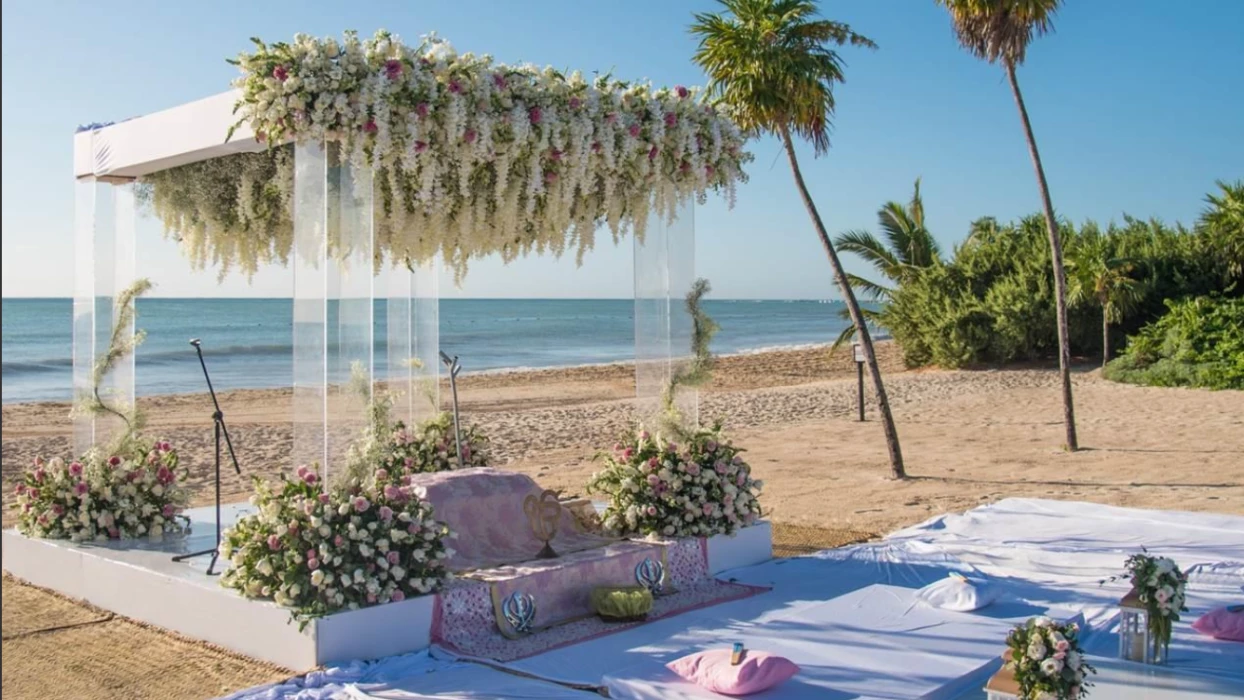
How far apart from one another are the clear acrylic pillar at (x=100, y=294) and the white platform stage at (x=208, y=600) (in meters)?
0.83

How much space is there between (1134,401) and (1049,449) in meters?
4.96

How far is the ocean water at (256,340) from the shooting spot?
32125 mm

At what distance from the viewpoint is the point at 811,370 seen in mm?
29828

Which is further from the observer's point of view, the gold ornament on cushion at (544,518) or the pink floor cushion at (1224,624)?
the gold ornament on cushion at (544,518)

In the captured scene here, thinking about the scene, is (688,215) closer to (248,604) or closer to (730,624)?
(730,624)

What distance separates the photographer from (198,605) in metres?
5.84

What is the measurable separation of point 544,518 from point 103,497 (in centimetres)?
292

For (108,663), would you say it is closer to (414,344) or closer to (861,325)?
(414,344)

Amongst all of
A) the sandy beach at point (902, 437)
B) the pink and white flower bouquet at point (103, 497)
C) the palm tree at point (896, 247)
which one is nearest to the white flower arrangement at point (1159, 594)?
the sandy beach at point (902, 437)

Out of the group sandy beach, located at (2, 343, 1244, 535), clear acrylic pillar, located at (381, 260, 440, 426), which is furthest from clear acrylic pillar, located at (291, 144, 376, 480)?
sandy beach, located at (2, 343, 1244, 535)

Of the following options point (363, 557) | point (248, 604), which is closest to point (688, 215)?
point (363, 557)

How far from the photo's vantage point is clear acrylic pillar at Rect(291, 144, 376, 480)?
18.0 feet

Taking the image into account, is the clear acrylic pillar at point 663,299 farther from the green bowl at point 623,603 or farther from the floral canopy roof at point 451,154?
the green bowl at point 623,603

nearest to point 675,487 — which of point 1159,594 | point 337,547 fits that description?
point 337,547
